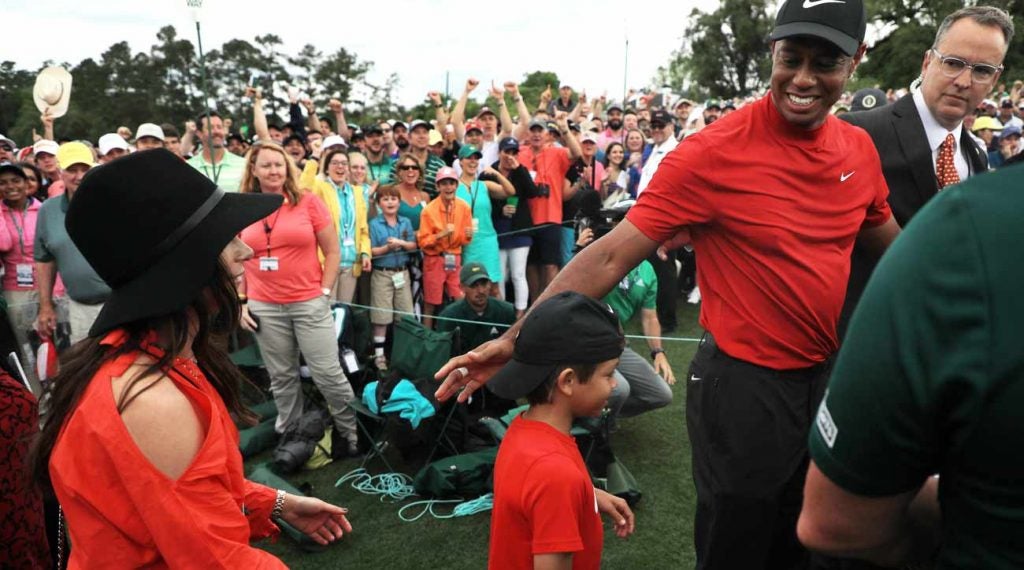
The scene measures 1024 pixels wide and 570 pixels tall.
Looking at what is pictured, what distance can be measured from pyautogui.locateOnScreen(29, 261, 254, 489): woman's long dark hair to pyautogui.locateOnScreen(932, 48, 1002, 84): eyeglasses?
2.83 m

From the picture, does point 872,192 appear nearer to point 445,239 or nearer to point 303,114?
point 445,239

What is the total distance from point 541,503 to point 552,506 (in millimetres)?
32

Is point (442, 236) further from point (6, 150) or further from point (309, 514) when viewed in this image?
point (6, 150)

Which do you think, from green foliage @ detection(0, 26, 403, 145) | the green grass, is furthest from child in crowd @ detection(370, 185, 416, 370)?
green foliage @ detection(0, 26, 403, 145)

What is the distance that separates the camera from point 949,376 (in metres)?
0.78

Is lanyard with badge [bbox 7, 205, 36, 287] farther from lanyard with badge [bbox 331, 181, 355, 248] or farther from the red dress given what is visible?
the red dress

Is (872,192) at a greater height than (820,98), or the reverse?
(820,98)

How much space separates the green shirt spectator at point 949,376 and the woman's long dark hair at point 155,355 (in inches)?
53.9

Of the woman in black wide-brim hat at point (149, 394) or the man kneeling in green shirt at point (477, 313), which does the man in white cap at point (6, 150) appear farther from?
the woman in black wide-brim hat at point (149, 394)

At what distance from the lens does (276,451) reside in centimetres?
500

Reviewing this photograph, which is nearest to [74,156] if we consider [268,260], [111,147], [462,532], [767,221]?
[268,260]

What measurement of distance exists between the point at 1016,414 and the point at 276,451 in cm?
489

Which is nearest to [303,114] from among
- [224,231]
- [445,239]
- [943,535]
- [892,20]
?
[445,239]

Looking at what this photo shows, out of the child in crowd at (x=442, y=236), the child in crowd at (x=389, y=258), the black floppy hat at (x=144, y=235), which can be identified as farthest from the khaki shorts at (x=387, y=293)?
the black floppy hat at (x=144, y=235)
